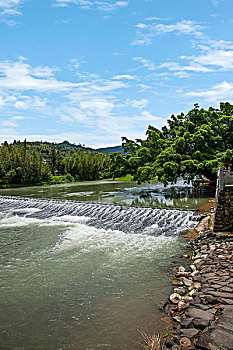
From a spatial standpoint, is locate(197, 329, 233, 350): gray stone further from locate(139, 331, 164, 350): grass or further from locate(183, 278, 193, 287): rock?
locate(183, 278, 193, 287): rock

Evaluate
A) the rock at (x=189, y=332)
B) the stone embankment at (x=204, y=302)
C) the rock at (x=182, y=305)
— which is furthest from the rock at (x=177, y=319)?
the rock at (x=189, y=332)

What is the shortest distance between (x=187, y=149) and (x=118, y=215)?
10663 mm

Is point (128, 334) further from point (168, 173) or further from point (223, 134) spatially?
point (223, 134)

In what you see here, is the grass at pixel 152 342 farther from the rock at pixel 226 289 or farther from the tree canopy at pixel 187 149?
the tree canopy at pixel 187 149

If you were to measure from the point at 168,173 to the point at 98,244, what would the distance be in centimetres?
1188

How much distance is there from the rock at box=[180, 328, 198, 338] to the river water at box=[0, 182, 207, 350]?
62 centimetres

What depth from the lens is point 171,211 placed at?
13977 millimetres

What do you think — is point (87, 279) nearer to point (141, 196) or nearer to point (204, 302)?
point (204, 302)

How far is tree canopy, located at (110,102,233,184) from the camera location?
20.5 m

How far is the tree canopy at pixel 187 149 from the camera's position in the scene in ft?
67.2

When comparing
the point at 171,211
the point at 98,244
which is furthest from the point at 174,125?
the point at 98,244

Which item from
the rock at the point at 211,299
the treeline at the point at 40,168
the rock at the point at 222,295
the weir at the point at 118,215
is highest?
the treeline at the point at 40,168

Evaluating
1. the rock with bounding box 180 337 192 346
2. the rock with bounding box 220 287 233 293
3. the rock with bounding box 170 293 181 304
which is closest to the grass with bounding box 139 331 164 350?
the rock with bounding box 180 337 192 346

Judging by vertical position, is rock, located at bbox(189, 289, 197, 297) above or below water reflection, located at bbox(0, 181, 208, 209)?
below
